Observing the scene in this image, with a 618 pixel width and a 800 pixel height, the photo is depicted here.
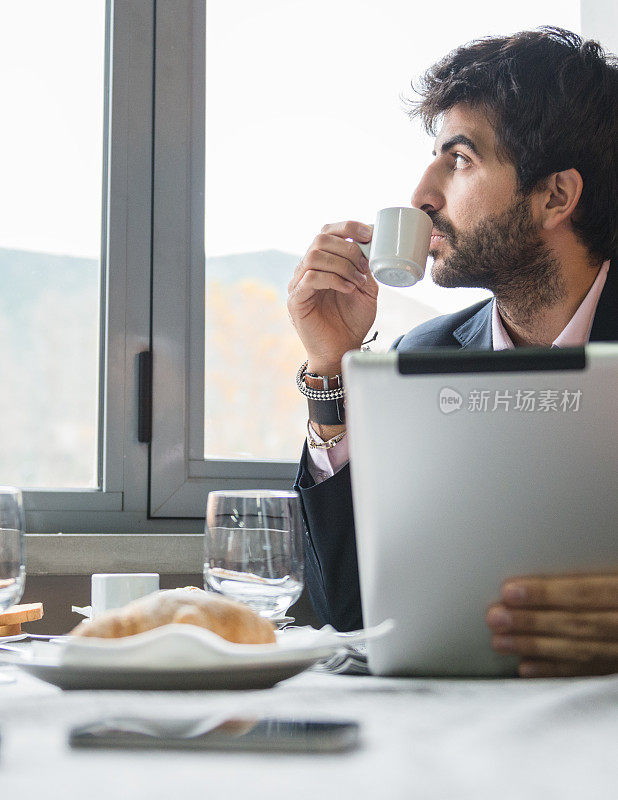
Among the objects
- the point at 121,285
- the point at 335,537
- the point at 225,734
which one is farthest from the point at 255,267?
the point at 225,734

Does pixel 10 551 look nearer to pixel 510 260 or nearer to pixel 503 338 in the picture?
pixel 503 338

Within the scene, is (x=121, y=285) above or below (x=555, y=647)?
above

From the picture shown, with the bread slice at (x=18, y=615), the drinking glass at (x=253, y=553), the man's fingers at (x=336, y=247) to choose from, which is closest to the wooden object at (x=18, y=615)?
the bread slice at (x=18, y=615)

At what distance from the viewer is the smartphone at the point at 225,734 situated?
0.40m

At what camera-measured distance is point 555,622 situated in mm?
604

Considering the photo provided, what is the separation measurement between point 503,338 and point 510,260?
17cm

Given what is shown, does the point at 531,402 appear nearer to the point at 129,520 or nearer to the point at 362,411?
the point at 362,411

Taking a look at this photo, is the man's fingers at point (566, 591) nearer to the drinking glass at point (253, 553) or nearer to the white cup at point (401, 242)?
the drinking glass at point (253, 553)

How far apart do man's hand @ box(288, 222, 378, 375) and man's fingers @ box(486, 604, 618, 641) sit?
0.91 meters

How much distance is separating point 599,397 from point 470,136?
1259mm

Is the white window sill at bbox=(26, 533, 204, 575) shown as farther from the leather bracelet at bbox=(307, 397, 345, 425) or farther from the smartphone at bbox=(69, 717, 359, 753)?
the smartphone at bbox=(69, 717, 359, 753)

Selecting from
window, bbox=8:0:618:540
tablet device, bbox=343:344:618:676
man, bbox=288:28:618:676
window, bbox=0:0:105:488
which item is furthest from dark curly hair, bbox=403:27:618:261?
tablet device, bbox=343:344:618:676

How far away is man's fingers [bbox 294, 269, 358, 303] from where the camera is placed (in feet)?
4.75

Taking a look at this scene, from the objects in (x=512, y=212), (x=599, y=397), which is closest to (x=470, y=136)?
(x=512, y=212)
